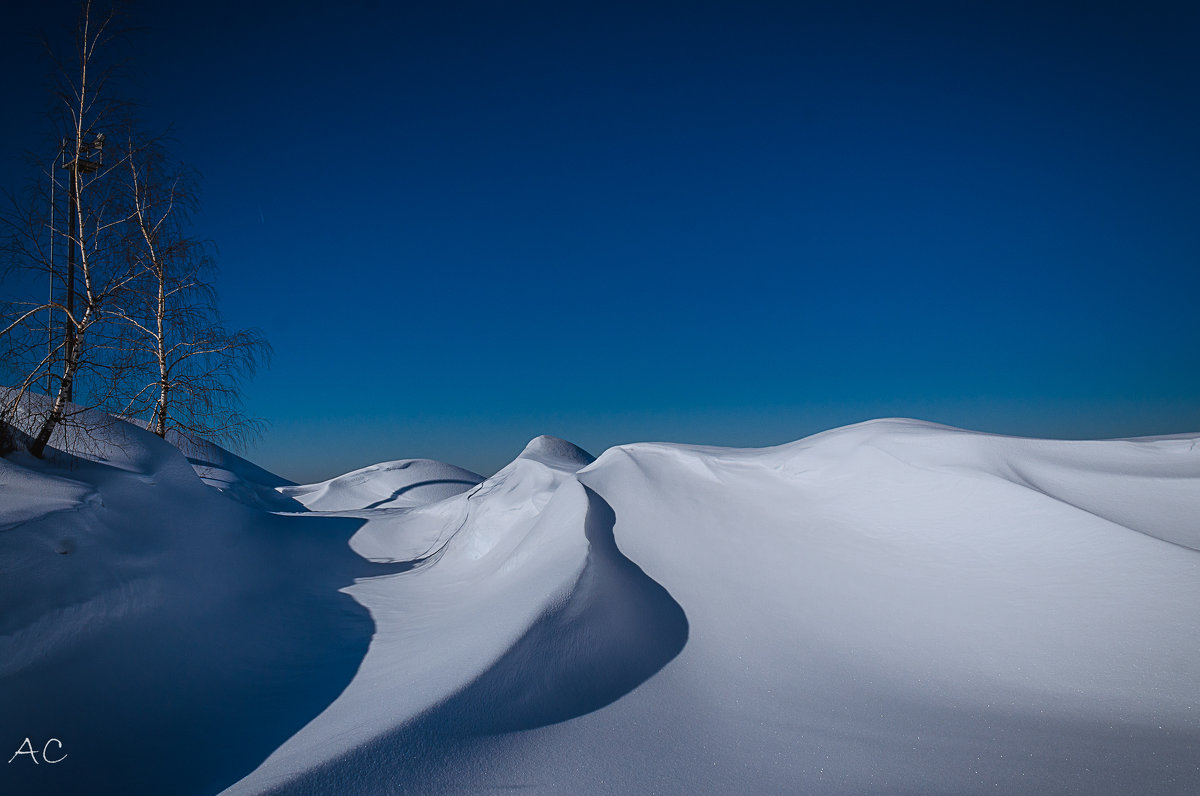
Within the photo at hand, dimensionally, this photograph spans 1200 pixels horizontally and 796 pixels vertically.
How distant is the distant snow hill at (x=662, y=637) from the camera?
7.79 feet

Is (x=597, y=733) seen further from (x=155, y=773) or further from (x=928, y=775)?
(x=155, y=773)

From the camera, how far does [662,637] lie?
3.63 meters

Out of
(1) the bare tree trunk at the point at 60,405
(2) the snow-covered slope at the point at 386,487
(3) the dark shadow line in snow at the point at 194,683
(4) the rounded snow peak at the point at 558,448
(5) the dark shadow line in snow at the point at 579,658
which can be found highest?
(1) the bare tree trunk at the point at 60,405

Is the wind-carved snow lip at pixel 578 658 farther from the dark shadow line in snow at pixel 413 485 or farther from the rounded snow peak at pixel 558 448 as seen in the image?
the dark shadow line in snow at pixel 413 485

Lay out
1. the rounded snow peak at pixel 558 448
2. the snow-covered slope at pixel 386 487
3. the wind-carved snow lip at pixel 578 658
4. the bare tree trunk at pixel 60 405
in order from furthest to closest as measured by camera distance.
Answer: the rounded snow peak at pixel 558 448 < the snow-covered slope at pixel 386 487 < the bare tree trunk at pixel 60 405 < the wind-carved snow lip at pixel 578 658

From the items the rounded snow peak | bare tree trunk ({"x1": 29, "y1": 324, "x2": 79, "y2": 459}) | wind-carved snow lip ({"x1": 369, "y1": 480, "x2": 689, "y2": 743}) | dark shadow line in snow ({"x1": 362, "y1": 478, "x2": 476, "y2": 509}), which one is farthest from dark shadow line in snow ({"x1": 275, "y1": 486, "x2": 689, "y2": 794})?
dark shadow line in snow ({"x1": 362, "y1": 478, "x2": 476, "y2": 509})

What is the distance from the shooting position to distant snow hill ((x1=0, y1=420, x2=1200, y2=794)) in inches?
93.5

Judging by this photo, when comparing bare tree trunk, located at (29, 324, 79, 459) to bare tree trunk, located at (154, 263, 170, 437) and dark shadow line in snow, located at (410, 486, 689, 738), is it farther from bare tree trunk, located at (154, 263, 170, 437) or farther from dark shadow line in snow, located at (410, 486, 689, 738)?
dark shadow line in snow, located at (410, 486, 689, 738)

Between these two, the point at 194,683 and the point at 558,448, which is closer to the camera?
the point at 194,683

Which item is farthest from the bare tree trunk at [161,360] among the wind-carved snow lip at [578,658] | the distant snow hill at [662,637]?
the wind-carved snow lip at [578,658]

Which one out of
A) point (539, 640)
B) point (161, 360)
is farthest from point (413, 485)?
point (539, 640)

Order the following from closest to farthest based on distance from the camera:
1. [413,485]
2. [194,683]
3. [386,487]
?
[194,683]
[386,487]
[413,485]

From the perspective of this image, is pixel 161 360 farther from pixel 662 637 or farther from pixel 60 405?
pixel 662 637

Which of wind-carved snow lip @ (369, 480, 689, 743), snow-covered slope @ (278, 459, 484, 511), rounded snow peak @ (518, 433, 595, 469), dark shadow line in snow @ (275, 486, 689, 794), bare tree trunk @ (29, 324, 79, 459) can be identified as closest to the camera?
dark shadow line in snow @ (275, 486, 689, 794)
